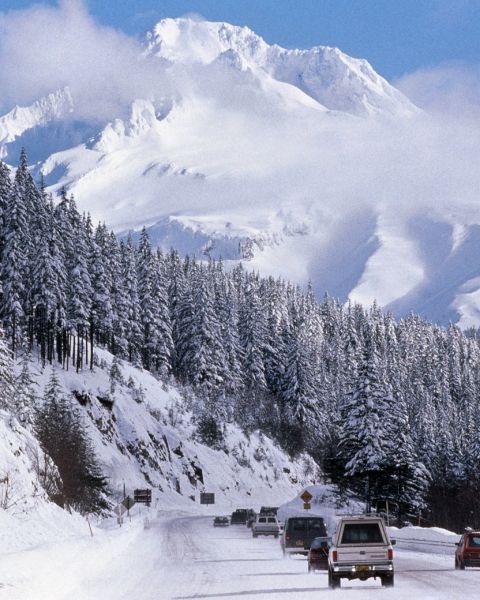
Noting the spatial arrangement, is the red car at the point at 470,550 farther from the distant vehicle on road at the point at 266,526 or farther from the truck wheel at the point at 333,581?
the distant vehicle on road at the point at 266,526

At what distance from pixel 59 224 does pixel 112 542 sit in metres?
57.3

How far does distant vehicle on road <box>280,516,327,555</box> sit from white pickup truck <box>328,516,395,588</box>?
1187 cm

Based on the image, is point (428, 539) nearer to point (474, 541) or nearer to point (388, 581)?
point (474, 541)

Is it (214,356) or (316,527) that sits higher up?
(214,356)

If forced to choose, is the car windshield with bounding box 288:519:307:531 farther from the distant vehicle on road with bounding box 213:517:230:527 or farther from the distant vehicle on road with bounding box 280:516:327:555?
the distant vehicle on road with bounding box 213:517:230:527

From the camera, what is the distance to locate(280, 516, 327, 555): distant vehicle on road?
3384 centimetres

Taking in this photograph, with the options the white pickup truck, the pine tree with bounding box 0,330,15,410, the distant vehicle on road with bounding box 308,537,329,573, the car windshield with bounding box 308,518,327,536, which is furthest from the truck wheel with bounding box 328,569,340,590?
the pine tree with bounding box 0,330,15,410

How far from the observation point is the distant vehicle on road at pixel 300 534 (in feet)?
111

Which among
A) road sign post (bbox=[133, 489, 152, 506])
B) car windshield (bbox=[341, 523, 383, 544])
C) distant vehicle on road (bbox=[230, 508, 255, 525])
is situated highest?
car windshield (bbox=[341, 523, 383, 544])

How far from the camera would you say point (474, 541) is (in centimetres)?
2708

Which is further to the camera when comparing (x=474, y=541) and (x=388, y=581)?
(x=474, y=541)

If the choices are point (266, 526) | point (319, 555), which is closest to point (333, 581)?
point (319, 555)

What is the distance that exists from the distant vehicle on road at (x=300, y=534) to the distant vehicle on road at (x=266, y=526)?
559 inches

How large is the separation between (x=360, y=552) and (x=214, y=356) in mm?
84871
